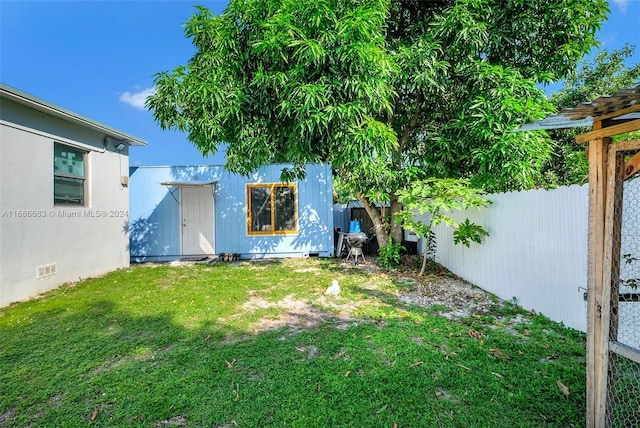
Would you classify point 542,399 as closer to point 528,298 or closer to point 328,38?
point 528,298

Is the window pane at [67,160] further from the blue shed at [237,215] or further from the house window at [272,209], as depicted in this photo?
the house window at [272,209]

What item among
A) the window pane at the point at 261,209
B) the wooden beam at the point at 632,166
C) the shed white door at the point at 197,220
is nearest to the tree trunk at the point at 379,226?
the window pane at the point at 261,209

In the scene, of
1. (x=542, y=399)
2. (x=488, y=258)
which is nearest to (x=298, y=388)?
(x=542, y=399)

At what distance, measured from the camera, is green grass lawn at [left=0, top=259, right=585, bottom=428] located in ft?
6.84

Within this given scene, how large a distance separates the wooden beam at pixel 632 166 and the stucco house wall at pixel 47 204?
7.04m

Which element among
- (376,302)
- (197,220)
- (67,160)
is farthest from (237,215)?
(376,302)

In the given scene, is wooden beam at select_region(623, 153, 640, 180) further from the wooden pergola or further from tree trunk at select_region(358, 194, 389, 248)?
tree trunk at select_region(358, 194, 389, 248)

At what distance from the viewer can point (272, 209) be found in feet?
30.0

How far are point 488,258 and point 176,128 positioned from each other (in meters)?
6.16

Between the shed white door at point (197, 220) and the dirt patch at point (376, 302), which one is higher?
the shed white door at point (197, 220)

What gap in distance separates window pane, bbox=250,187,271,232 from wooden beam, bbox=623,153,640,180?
26.6ft

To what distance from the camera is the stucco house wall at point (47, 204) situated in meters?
4.87

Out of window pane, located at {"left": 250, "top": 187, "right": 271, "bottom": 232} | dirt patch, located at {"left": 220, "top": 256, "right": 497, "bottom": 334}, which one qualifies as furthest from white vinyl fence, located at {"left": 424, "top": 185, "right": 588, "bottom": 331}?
window pane, located at {"left": 250, "top": 187, "right": 271, "bottom": 232}

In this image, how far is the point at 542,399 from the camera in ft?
7.13
